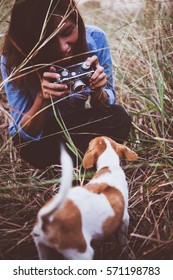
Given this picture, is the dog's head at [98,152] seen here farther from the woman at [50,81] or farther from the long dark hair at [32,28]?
the long dark hair at [32,28]

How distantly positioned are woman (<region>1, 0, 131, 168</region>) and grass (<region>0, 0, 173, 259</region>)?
2.8 inches

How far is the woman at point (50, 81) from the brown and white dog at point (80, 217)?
0.88ft

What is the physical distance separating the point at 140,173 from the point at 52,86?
471 millimetres

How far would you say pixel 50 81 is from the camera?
4.00 ft

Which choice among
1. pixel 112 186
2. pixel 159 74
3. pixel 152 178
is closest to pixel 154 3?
pixel 159 74

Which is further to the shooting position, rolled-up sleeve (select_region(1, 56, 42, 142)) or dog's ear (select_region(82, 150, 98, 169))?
rolled-up sleeve (select_region(1, 56, 42, 142))

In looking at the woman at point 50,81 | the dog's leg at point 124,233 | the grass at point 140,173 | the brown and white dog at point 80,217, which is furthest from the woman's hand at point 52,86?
the dog's leg at point 124,233

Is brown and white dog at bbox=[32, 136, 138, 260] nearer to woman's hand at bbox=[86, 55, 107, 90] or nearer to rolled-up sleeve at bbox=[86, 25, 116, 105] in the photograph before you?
woman's hand at bbox=[86, 55, 107, 90]

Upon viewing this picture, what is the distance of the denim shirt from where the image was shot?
1403 mm

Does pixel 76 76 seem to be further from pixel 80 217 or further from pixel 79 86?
pixel 80 217

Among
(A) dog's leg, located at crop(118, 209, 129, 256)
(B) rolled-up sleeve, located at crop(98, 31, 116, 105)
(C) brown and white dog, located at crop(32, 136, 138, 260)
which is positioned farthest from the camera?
(B) rolled-up sleeve, located at crop(98, 31, 116, 105)

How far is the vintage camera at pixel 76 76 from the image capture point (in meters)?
1.22

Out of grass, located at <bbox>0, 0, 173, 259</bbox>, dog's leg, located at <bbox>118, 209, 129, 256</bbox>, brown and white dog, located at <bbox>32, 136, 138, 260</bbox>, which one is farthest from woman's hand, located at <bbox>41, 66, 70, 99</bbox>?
dog's leg, located at <bbox>118, 209, 129, 256</bbox>
